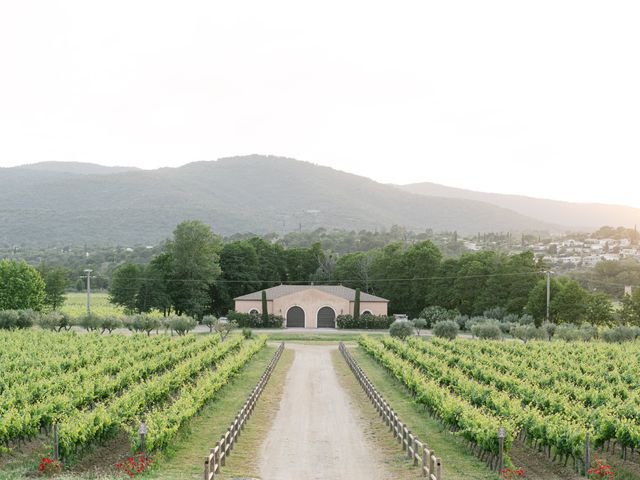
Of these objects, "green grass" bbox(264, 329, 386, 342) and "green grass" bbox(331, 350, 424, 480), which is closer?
"green grass" bbox(331, 350, 424, 480)

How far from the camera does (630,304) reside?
7162 cm

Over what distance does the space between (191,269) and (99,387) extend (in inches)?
2322

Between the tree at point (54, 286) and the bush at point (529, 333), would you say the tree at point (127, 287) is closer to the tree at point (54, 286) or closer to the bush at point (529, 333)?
the tree at point (54, 286)

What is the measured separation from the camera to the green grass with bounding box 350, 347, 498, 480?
2186 cm

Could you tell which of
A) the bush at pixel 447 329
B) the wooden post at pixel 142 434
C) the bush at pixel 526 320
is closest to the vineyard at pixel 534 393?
the bush at pixel 447 329

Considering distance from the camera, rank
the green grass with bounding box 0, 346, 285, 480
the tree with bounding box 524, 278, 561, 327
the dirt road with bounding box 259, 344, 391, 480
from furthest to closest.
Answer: the tree with bounding box 524, 278, 561, 327 < the dirt road with bounding box 259, 344, 391, 480 < the green grass with bounding box 0, 346, 285, 480

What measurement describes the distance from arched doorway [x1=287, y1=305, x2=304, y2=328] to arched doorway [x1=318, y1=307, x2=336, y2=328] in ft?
6.56

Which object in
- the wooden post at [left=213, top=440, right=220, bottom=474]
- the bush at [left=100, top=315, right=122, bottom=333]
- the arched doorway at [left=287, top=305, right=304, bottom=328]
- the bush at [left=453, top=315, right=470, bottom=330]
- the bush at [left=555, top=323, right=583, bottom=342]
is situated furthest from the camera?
the arched doorway at [left=287, top=305, right=304, bottom=328]

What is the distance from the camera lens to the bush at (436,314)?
83438 mm

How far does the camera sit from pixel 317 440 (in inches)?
1014

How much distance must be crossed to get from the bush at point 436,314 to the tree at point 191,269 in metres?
25.0

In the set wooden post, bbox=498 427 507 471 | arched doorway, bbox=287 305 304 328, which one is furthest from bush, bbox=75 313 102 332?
wooden post, bbox=498 427 507 471

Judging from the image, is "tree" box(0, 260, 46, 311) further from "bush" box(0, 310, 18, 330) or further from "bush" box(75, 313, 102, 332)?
"bush" box(75, 313, 102, 332)

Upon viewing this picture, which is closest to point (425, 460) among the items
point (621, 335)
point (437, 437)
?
point (437, 437)
